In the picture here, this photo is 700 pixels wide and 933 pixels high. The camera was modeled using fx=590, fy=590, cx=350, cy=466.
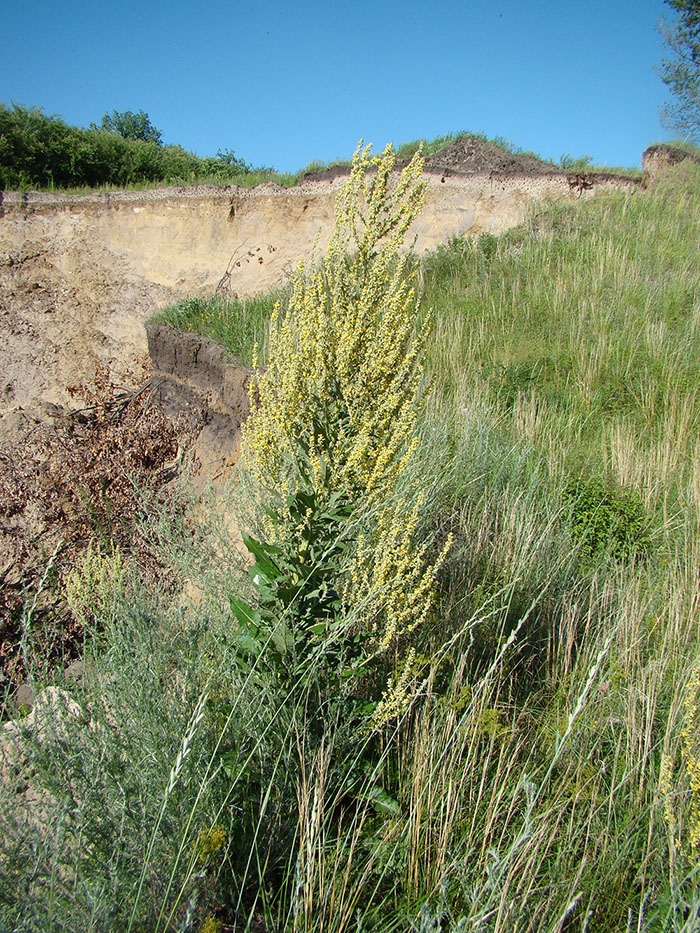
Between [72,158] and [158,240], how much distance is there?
9.26 ft

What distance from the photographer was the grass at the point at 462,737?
1.53 m

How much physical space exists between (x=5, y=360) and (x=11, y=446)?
2.43 m

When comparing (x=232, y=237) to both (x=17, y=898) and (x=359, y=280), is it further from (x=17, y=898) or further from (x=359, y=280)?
(x=17, y=898)

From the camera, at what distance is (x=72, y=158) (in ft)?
36.5

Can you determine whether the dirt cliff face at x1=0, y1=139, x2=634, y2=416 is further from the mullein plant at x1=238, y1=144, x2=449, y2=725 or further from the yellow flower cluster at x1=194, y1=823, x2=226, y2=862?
the yellow flower cluster at x1=194, y1=823, x2=226, y2=862

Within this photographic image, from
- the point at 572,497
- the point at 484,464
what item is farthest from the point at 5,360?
the point at 572,497

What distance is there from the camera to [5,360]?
8.86 m

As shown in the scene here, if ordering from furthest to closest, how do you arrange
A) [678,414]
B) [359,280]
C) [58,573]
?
[58,573], [678,414], [359,280]

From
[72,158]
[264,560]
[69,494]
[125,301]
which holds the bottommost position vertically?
[69,494]

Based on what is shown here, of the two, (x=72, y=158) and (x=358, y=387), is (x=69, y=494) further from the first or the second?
(x=72, y=158)

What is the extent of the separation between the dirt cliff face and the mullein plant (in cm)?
755

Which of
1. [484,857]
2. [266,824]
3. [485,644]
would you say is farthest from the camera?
[485,644]

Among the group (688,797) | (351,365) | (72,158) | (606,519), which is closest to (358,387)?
(351,365)

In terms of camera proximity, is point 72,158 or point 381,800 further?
point 72,158
